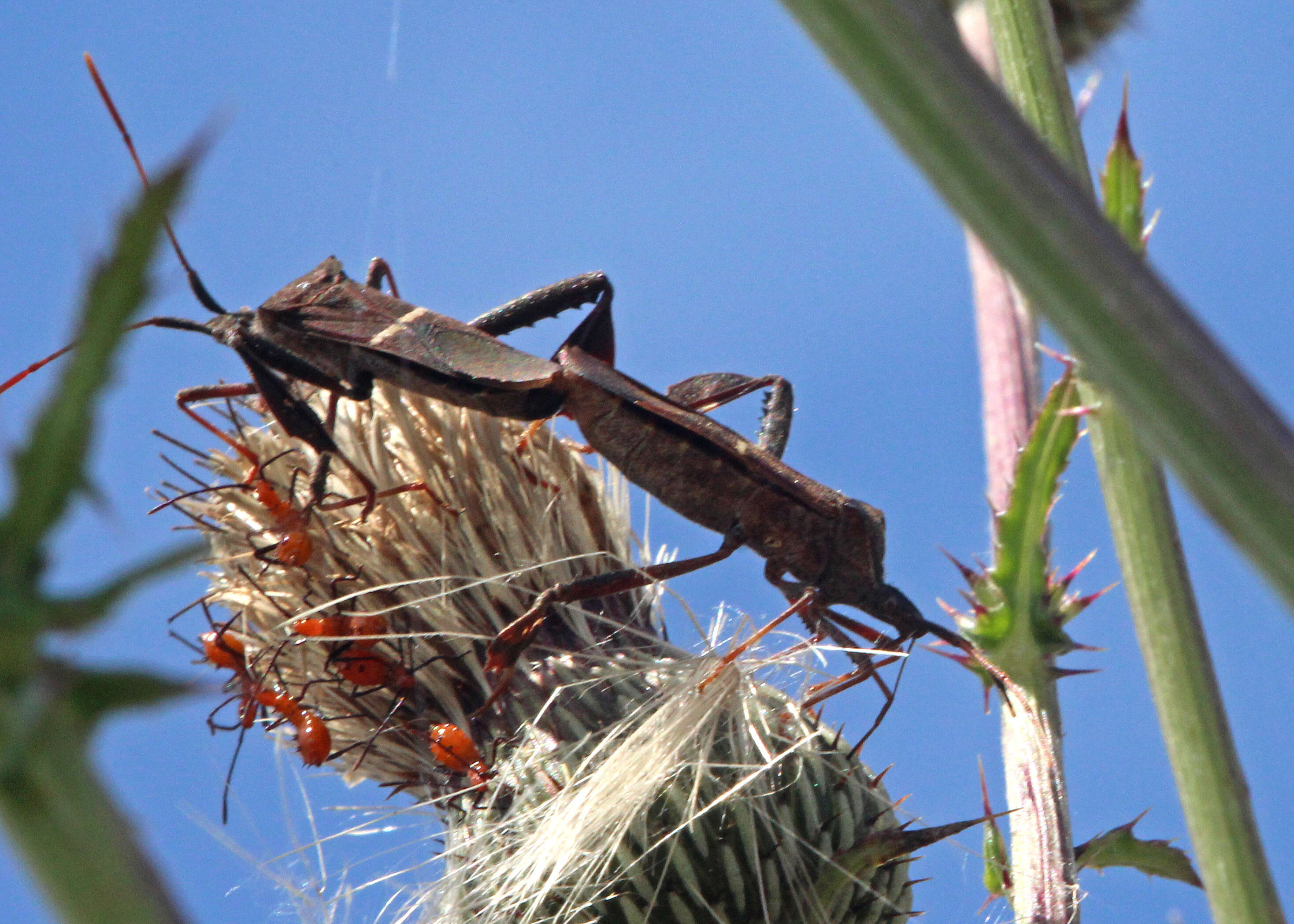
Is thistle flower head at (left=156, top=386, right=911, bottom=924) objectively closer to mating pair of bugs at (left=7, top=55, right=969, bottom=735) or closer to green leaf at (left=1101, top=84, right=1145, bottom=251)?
mating pair of bugs at (left=7, top=55, right=969, bottom=735)

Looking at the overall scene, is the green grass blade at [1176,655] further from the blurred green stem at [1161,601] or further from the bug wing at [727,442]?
the bug wing at [727,442]

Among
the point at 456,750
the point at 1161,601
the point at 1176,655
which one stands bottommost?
the point at 1176,655

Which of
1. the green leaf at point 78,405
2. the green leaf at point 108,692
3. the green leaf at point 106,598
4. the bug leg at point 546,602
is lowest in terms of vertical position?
the green leaf at point 108,692

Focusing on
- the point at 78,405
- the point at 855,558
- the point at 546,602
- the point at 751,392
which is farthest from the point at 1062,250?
the point at 751,392

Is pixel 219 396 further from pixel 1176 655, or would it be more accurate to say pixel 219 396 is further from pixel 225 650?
pixel 1176 655

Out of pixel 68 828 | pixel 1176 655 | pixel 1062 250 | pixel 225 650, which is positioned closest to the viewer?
pixel 68 828

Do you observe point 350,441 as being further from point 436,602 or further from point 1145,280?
point 1145,280

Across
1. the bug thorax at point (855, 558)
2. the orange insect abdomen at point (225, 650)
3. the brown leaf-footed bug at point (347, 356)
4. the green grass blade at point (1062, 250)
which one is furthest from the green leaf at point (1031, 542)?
the green grass blade at point (1062, 250)
